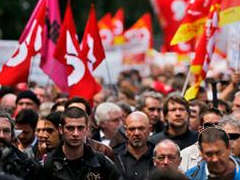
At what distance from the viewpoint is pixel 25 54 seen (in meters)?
13.8

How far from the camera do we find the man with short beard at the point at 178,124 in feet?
39.7

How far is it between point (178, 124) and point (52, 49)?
123 inches

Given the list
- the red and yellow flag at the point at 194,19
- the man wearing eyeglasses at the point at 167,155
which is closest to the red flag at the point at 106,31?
the red and yellow flag at the point at 194,19

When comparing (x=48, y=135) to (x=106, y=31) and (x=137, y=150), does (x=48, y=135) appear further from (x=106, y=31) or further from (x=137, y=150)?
(x=106, y=31)

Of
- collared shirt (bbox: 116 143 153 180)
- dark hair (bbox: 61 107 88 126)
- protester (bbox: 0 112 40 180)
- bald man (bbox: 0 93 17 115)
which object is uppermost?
dark hair (bbox: 61 107 88 126)

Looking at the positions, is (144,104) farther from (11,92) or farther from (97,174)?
(97,174)

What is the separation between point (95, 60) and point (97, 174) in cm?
426

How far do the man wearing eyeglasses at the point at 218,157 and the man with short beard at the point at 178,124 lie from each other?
319 centimetres

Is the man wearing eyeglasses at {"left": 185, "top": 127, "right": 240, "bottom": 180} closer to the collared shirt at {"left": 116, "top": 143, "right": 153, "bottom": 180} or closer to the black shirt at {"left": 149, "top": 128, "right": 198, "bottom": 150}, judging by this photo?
the collared shirt at {"left": 116, "top": 143, "right": 153, "bottom": 180}

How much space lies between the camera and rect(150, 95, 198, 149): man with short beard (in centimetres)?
1210

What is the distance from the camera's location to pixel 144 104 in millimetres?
14562

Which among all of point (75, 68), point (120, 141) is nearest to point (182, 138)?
point (120, 141)

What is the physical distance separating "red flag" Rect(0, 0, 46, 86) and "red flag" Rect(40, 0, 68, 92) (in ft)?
0.71

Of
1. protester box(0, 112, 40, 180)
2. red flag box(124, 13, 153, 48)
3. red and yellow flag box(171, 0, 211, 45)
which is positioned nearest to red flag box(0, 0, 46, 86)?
red and yellow flag box(171, 0, 211, 45)
